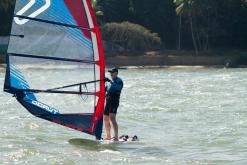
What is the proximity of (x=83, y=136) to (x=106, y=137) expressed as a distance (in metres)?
0.73

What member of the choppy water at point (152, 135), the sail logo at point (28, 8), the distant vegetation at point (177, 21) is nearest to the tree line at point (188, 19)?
the distant vegetation at point (177, 21)

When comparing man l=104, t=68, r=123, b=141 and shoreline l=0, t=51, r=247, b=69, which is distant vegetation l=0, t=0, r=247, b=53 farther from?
man l=104, t=68, r=123, b=141

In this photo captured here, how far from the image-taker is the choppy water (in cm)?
1173

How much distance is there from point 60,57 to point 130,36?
44.6 meters

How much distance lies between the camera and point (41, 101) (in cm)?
1373

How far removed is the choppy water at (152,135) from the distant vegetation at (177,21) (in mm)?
33847

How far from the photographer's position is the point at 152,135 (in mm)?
14969

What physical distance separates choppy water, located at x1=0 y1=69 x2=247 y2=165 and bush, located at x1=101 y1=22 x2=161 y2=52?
33.2 m

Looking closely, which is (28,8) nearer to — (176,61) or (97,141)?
(97,141)

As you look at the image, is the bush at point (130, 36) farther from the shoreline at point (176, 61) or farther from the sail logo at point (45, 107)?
the sail logo at point (45, 107)

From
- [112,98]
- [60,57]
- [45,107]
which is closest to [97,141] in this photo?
[112,98]

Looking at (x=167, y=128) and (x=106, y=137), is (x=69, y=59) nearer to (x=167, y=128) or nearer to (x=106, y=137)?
(x=106, y=137)

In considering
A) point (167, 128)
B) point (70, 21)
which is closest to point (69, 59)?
point (70, 21)

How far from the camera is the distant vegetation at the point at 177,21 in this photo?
→ 57.3 metres
